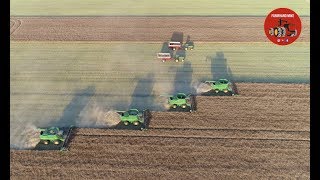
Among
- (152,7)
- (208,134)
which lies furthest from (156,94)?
Result: (152,7)

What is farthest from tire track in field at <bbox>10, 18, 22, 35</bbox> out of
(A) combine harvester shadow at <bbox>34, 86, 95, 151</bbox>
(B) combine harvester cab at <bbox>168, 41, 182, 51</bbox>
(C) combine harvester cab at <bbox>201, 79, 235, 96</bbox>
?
(C) combine harvester cab at <bbox>201, 79, 235, 96</bbox>

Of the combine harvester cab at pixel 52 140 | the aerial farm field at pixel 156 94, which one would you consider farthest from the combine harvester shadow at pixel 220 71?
the combine harvester cab at pixel 52 140

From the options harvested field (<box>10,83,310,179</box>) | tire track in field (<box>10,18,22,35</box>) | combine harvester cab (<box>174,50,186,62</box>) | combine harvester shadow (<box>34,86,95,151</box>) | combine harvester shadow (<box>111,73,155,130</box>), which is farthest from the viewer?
tire track in field (<box>10,18,22,35</box>)

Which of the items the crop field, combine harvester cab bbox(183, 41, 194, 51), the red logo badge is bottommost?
combine harvester cab bbox(183, 41, 194, 51)

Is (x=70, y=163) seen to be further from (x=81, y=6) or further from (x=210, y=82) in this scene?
(x=81, y=6)

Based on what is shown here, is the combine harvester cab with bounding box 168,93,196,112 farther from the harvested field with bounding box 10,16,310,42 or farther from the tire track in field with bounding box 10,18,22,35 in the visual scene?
the tire track in field with bounding box 10,18,22,35

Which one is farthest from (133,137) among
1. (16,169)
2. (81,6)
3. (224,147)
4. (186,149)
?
(81,6)

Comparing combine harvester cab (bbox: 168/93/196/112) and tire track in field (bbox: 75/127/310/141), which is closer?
tire track in field (bbox: 75/127/310/141)

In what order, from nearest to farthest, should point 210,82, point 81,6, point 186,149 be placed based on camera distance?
1. point 186,149
2. point 210,82
3. point 81,6
